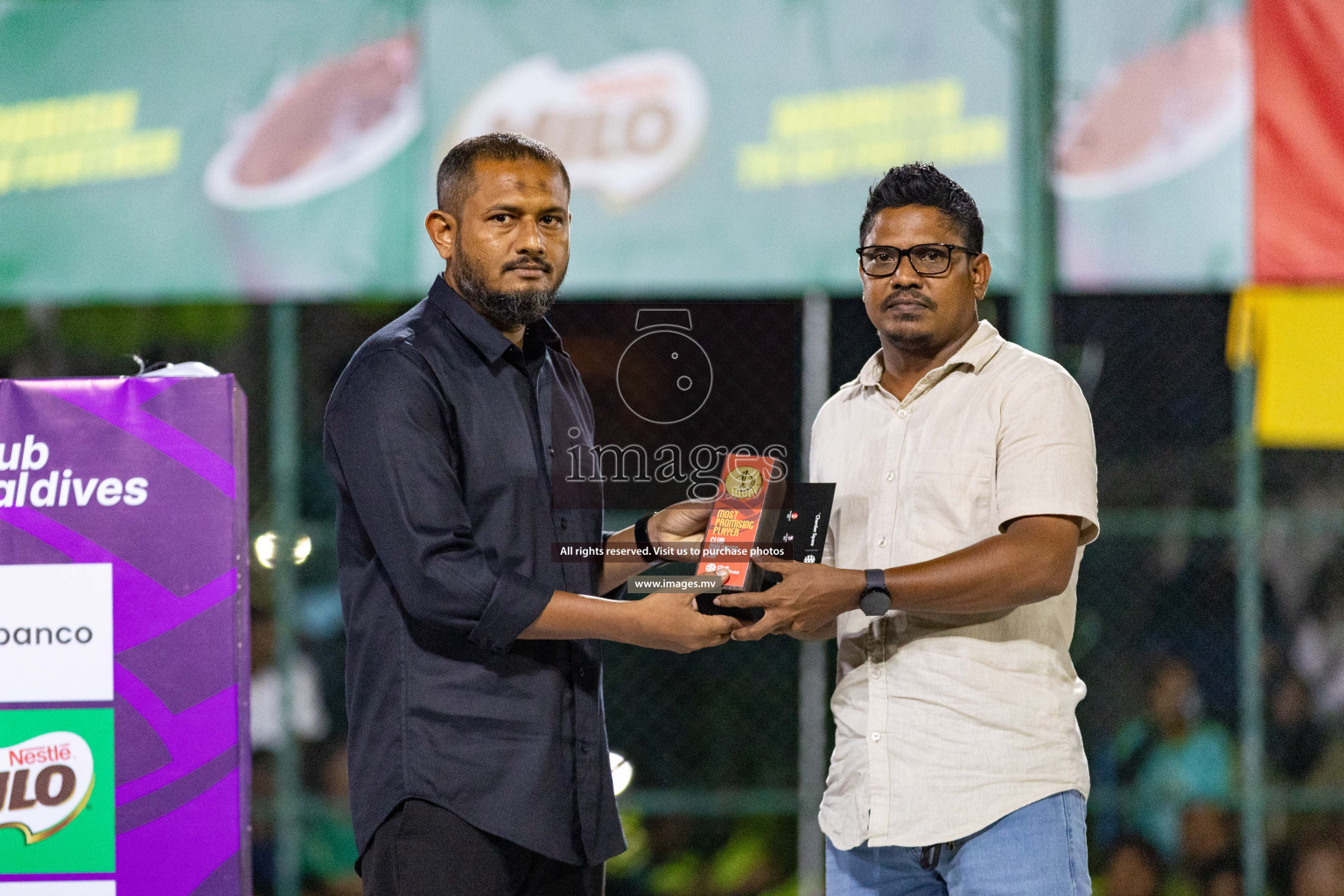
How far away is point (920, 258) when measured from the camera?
2502mm

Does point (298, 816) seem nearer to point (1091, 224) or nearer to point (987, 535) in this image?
point (987, 535)

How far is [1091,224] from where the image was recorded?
502cm

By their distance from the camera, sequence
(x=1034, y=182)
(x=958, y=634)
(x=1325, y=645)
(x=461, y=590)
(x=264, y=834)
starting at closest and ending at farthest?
1. (x=461, y=590)
2. (x=958, y=634)
3. (x=1034, y=182)
4. (x=264, y=834)
5. (x=1325, y=645)

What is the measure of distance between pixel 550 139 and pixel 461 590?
3260 mm

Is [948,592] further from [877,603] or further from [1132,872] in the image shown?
[1132,872]

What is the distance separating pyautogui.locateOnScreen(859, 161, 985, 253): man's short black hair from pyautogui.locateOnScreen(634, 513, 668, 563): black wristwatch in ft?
2.52

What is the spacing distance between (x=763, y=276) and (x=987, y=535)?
2.74m

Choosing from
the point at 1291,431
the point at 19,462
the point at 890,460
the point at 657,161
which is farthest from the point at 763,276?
the point at 19,462

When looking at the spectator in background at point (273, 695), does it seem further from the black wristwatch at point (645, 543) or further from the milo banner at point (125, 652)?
the black wristwatch at point (645, 543)

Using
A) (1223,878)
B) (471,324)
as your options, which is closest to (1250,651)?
(1223,878)

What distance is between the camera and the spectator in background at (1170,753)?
5.16 metres

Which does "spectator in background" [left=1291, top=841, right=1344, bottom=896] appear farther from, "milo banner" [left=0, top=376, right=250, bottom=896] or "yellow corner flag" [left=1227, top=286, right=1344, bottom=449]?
"milo banner" [left=0, top=376, right=250, bottom=896]

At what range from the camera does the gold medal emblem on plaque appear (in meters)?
2.62

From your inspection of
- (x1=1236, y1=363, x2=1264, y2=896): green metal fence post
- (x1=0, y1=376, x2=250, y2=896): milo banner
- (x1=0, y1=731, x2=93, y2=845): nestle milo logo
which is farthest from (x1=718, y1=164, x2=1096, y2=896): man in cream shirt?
(x1=1236, y1=363, x2=1264, y2=896): green metal fence post
